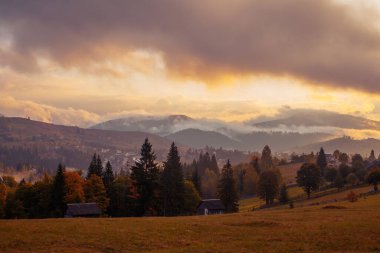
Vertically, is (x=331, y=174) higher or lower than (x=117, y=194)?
higher

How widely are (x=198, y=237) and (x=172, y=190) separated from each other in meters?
54.0

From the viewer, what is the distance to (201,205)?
108m

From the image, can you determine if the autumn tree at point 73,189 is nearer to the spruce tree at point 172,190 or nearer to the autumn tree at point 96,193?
the autumn tree at point 96,193

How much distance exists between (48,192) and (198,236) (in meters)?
62.8

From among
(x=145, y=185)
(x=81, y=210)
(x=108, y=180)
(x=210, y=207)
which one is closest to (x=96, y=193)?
(x=108, y=180)

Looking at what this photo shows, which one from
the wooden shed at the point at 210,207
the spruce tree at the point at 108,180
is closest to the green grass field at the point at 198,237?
the spruce tree at the point at 108,180

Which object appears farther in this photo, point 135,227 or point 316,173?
point 316,173

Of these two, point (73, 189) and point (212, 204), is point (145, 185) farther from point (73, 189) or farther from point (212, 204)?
point (212, 204)

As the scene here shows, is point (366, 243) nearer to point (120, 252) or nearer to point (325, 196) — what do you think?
point (120, 252)

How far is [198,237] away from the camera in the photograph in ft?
144

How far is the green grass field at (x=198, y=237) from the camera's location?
123 ft

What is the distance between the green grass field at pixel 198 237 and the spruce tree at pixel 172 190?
43.6 meters

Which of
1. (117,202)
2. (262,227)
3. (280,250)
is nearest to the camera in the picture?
(280,250)

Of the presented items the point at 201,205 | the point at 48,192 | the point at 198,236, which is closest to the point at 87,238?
the point at 198,236
